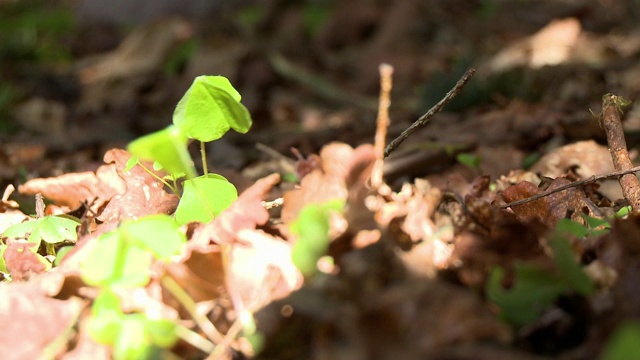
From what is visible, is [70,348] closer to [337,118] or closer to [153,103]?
[337,118]

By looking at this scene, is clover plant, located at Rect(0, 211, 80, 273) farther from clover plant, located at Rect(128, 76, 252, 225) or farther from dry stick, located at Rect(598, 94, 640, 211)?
dry stick, located at Rect(598, 94, 640, 211)

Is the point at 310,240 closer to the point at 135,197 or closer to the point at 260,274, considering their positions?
the point at 260,274

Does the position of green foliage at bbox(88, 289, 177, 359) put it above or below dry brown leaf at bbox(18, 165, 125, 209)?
above

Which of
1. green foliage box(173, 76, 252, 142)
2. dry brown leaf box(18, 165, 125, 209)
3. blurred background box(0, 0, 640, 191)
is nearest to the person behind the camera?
green foliage box(173, 76, 252, 142)

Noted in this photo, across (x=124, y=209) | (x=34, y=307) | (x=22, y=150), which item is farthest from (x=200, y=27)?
(x=34, y=307)

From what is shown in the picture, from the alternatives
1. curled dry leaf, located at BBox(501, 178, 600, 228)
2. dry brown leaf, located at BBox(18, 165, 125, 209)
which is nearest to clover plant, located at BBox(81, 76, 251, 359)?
dry brown leaf, located at BBox(18, 165, 125, 209)

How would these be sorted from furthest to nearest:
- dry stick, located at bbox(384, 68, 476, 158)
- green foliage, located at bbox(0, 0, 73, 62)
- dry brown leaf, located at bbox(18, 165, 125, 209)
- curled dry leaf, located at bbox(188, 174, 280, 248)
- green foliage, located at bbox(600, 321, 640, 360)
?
green foliage, located at bbox(0, 0, 73, 62) < dry brown leaf, located at bbox(18, 165, 125, 209) < dry stick, located at bbox(384, 68, 476, 158) < curled dry leaf, located at bbox(188, 174, 280, 248) < green foliage, located at bbox(600, 321, 640, 360)

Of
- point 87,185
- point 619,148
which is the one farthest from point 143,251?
point 619,148
